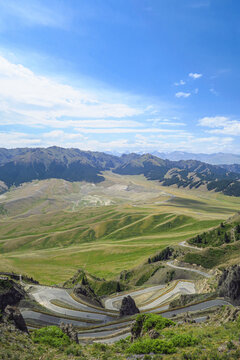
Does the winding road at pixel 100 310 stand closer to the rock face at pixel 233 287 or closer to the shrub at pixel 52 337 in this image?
the rock face at pixel 233 287

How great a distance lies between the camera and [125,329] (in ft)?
119

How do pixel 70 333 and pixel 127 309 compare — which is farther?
pixel 127 309

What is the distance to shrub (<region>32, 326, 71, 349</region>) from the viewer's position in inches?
957

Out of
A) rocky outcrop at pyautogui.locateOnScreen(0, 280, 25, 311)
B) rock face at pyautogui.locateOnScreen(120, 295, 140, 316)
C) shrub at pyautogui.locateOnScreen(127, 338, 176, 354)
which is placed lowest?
rock face at pyautogui.locateOnScreen(120, 295, 140, 316)

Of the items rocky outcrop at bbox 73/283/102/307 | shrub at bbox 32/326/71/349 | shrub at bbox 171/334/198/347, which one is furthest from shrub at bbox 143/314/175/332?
rocky outcrop at bbox 73/283/102/307

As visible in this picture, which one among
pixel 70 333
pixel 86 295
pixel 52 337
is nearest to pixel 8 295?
pixel 86 295

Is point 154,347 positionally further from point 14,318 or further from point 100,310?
point 100,310

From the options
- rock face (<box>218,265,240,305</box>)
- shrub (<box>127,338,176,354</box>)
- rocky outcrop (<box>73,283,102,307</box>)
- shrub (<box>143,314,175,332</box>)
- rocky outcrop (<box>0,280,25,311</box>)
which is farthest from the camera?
rocky outcrop (<box>73,283,102,307</box>)

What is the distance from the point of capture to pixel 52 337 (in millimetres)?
25734

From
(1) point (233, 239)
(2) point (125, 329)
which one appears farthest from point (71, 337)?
(1) point (233, 239)

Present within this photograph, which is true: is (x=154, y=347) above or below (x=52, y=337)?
above

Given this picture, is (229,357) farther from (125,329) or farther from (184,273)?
(184,273)

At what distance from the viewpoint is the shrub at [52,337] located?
2431 centimetres

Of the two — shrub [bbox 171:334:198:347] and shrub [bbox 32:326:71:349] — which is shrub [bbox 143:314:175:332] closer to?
shrub [bbox 171:334:198:347]
